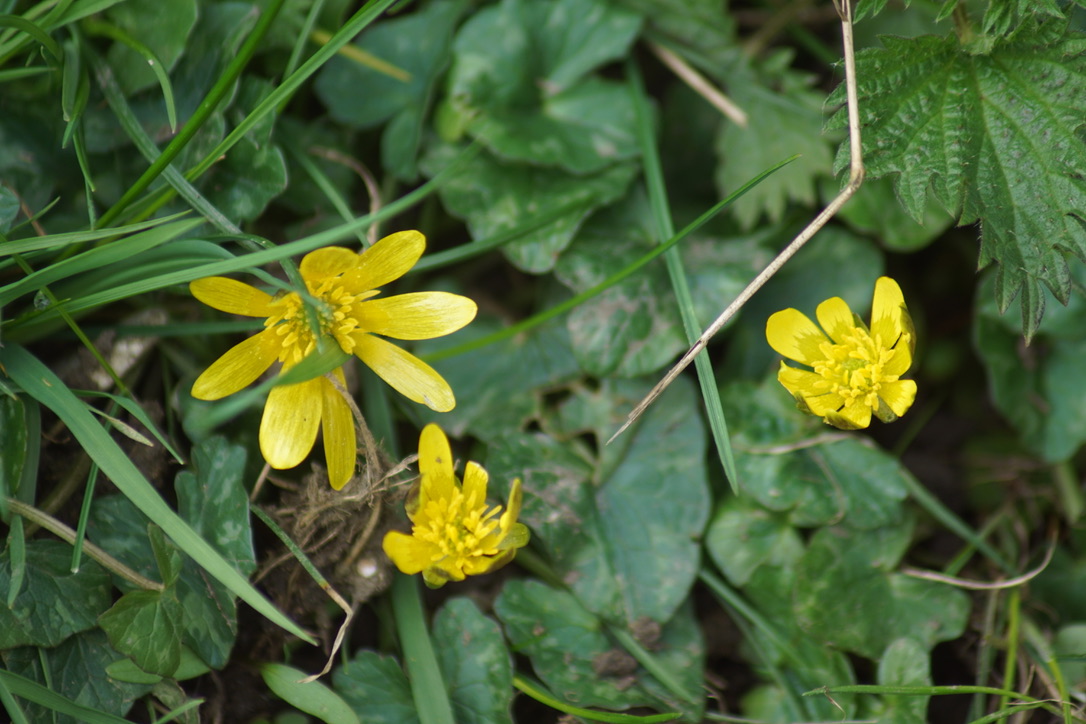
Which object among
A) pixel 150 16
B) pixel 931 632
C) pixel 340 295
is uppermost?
pixel 150 16

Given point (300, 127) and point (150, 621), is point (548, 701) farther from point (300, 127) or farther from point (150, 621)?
point (300, 127)

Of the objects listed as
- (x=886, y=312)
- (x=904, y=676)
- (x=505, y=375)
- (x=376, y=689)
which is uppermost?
(x=886, y=312)

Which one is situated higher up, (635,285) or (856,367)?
(856,367)

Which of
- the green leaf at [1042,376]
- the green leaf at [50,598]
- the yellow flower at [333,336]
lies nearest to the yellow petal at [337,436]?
the yellow flower at [333,336]

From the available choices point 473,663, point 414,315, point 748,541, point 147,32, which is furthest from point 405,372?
point 147,32

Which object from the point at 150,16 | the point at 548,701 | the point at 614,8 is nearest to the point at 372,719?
the point at 548,701

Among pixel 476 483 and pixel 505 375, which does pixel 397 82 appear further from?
pixel 476 483

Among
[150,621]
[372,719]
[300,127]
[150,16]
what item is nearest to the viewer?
[150,621]

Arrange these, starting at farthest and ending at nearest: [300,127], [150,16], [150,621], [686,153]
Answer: [686,153] < [300,127] < [150,16] < [150,621]
